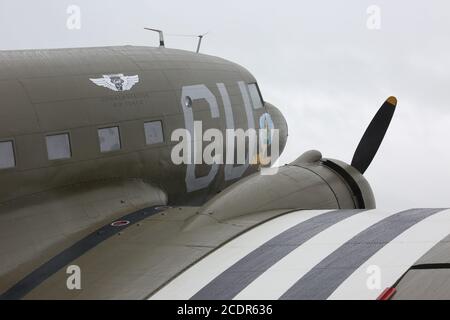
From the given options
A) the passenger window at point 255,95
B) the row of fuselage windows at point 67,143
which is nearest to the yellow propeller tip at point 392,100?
the passenger window at point 255,95

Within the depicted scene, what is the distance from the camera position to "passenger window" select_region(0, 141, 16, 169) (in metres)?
10.1

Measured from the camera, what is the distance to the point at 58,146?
10.8 meters

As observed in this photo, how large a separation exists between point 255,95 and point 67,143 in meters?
5.57

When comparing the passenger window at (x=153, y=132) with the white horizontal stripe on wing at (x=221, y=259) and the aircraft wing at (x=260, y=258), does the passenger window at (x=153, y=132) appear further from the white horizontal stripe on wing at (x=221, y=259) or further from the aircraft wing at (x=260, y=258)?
the white horizontal stripe on wing at (x=221, y=259)

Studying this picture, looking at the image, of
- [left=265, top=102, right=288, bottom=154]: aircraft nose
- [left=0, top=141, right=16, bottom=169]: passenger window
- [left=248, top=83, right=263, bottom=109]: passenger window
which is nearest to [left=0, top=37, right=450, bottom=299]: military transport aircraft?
[left=0, top=141, right=16, bottom=169]: passenger window

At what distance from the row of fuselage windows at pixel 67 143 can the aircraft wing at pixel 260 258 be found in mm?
1307

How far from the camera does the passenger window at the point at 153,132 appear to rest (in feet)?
40.3

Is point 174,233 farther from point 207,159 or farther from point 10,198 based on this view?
point 207,159

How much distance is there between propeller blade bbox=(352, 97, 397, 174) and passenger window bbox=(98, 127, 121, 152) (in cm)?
437

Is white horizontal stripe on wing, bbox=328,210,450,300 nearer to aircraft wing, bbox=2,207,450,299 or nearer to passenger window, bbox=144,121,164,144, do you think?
aircraft wing, bbox=2,207,450,299

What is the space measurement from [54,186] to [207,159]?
3.58 metres

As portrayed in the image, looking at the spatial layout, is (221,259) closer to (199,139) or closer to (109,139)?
(109,139)

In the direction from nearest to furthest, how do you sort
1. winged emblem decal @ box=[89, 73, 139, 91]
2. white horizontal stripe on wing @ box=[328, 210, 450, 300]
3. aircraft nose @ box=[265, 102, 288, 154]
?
white horizontal stripe on wing @ box=[328, 210, 450, 300], winged emblem decal @ box=[89, 73, 139, 91], aircraft nose @ box=[265, 102, 288, 154]

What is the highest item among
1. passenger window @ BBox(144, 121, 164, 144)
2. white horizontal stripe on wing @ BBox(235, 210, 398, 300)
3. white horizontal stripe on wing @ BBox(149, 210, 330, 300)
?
passenger window @ BBox(144, 121, 164, 144)
